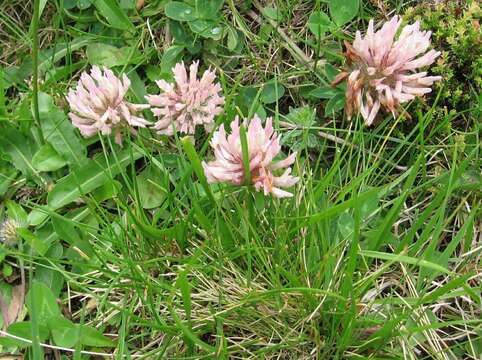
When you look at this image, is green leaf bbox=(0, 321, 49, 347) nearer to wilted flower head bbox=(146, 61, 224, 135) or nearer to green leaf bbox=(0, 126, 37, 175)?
green leaf bbox=(0, 126, 37, 175)

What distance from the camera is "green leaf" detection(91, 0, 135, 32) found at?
2.55 m

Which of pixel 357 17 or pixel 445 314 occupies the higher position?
pixel 357 17

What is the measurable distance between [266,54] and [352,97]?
478 mm

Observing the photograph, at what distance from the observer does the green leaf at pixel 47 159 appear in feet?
7.89

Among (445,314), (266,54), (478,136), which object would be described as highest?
(266,54)

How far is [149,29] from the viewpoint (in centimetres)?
257

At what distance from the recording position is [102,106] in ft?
7.29

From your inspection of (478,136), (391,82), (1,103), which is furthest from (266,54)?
(1,103)

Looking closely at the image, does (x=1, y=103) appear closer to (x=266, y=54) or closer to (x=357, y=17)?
(x=266, y=54)

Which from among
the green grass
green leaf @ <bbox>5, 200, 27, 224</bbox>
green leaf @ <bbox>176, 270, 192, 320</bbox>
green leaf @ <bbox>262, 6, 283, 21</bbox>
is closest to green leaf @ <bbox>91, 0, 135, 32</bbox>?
the green grass

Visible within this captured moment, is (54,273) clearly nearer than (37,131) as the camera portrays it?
Yes

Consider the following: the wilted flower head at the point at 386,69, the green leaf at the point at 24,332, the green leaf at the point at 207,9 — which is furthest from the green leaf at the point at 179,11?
the green leaf at the point at 24,332

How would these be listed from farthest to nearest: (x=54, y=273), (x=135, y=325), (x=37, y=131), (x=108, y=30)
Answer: (x=108, y=30) < (x=37, y=131) < (x=54, y=273) < (x=135, y=325)

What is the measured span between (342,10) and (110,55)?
0.86 meters
